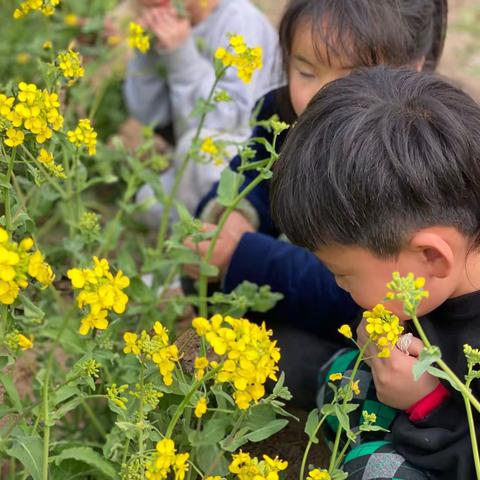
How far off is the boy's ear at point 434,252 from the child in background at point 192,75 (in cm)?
107

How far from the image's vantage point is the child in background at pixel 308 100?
5.00ft

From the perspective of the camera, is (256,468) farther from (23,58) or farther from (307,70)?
(23,58)

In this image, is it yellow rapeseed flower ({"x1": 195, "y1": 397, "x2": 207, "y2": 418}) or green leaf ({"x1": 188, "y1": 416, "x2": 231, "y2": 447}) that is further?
green leaf ({"x1": 188, "y1": 416, "x2": 231, "y2": 447})

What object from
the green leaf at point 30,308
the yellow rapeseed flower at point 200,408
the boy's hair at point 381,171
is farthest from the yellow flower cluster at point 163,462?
the boy's hair at point 381,171

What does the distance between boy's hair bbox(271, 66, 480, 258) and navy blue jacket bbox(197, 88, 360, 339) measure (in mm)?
436

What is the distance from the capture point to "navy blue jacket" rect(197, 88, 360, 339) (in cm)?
161

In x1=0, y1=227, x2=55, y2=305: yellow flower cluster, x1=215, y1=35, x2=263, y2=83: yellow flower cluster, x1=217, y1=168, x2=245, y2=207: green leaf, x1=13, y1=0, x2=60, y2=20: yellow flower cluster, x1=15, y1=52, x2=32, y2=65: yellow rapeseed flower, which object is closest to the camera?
x1=0, y1=227, x2=55, y2=305: yellow flower cluster

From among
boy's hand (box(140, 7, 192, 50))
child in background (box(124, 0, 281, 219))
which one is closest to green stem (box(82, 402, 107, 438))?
child in background (box(124, 0, 281, 219))

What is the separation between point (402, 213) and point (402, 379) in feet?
0.83

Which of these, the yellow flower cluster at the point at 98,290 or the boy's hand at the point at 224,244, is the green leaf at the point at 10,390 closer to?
the yellow flower cluster at the point at 98,290

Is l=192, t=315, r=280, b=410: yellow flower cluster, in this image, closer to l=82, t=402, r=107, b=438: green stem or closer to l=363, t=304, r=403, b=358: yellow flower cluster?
l=363, t=304, r=403, b=358: yellow flower cluster

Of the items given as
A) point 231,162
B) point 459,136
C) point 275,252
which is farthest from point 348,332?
point 231,162

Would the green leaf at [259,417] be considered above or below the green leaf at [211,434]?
above

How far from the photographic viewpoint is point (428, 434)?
3.95 feet
